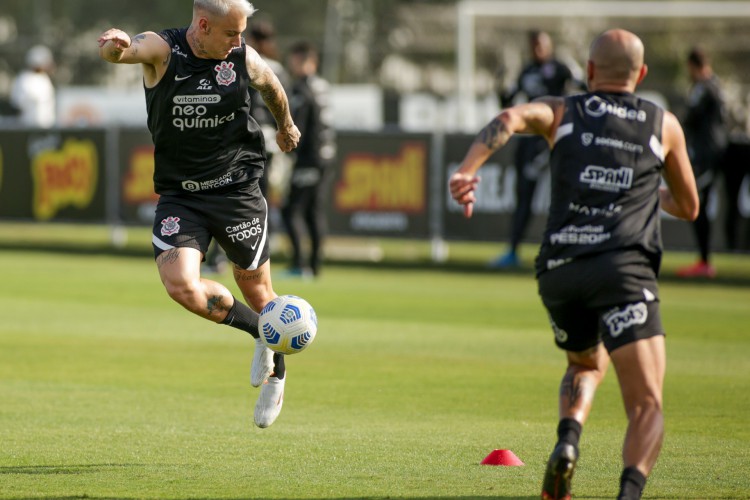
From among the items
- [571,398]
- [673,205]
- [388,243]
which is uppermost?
[673,205]

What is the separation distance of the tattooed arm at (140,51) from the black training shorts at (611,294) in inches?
108

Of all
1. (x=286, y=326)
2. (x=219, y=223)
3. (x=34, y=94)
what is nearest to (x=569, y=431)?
(x=286, y=326)

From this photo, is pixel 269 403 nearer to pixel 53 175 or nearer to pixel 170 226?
pixel 170 226

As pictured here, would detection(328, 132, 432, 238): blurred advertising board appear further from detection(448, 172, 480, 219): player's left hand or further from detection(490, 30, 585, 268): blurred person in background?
detection(448, 172, 480, 219): player's left hand

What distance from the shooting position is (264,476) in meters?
6.58

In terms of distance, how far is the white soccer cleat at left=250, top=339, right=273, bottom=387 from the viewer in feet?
25.9

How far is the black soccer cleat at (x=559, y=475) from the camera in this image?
5523 millimetres

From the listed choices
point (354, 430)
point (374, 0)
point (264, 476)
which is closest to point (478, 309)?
point (354, 430)

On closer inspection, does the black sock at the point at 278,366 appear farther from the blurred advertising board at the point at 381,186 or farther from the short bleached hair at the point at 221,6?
the blurred advertising board at the point at 381,186

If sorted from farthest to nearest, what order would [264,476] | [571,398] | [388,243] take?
[388,243]
[264,476]
[571,398]

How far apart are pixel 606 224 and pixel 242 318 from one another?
9.44ft

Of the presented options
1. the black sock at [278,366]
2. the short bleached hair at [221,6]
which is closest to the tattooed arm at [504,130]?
the short bleached hair at [221,6]

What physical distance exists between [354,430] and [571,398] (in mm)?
2179

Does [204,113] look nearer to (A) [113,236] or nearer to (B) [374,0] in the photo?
(A) [113,236]
